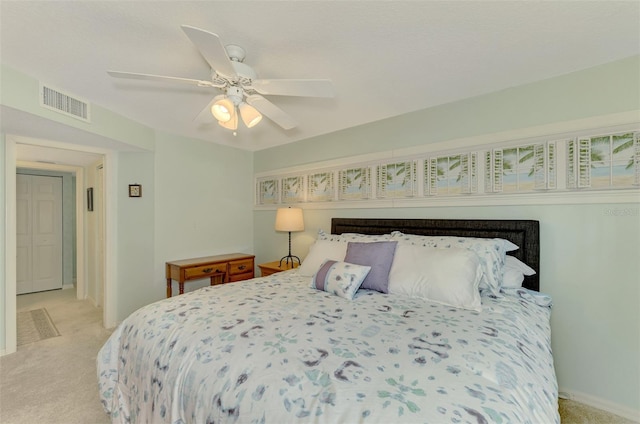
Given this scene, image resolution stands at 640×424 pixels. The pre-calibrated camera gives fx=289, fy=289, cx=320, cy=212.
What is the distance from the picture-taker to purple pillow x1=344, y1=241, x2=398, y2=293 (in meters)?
2.07

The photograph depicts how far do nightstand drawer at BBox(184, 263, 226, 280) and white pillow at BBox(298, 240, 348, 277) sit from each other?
1.38m

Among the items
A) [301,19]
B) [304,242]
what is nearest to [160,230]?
[304,242]

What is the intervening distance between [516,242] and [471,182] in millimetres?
597

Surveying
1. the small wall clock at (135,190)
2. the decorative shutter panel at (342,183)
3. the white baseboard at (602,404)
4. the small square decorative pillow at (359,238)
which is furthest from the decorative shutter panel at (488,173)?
the small wall clock at (135,190)

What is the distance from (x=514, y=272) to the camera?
2.02m

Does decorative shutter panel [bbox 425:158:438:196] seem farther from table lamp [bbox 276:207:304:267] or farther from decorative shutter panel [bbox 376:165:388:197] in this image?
table lamp [bbox 276:207:304:267]

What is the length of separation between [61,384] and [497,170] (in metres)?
3.86

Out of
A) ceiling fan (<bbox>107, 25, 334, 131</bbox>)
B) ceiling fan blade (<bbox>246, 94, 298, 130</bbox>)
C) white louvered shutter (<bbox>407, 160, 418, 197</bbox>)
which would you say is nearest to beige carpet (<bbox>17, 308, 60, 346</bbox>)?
ceiling fan (<bbox>107, 25, 334, 131</bbox>)

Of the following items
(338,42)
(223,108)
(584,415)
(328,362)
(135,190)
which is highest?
(338,42)

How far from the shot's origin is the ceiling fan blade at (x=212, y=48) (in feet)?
Result: 4.10

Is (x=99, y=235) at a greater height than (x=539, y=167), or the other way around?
(x=539, y=167)

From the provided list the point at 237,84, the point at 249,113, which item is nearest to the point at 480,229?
the point at 249,113

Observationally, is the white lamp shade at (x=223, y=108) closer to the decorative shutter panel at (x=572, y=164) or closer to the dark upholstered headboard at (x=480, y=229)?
the dark upholstered headboard at (x=480, y=229)

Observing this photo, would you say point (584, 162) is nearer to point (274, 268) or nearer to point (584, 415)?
point (584, 415)
